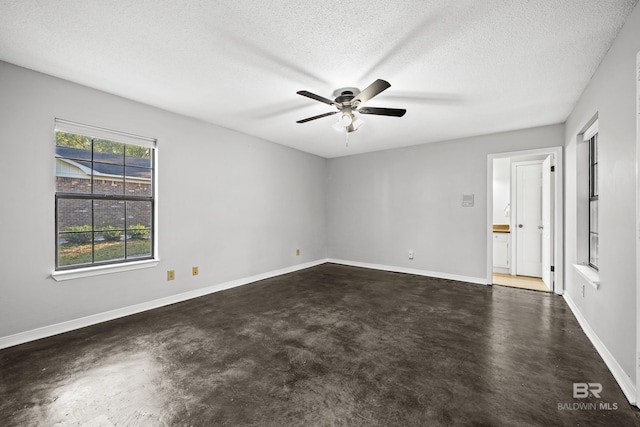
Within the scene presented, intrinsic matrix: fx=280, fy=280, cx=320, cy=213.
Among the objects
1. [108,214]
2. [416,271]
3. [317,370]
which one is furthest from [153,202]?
[416,271]

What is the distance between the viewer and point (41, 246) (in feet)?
8.91

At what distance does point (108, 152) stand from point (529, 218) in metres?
6.73

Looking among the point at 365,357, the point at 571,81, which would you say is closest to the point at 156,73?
the point at 365,357

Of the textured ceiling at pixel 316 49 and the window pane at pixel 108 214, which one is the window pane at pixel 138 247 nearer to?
the window pane at pixel 108 214

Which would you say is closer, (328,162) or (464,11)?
(464,11)

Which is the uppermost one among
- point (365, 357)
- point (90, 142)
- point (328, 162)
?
point (328, 162)

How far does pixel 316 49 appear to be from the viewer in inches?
90.4

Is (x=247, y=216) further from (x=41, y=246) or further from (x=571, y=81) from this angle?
(x=571, y=81)

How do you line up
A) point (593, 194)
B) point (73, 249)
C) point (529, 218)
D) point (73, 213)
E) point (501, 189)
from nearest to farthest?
point (73, 213) < point (73, 249) < point (593, 194) < point (529, 218) < point (501, 189)

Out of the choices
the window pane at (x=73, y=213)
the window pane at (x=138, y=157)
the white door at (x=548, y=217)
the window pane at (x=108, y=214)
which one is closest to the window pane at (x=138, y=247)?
the window pane at (x=108, y=214)

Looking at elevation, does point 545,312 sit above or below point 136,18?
below

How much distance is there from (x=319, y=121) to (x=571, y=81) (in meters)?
2.84

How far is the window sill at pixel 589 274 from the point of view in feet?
8.42

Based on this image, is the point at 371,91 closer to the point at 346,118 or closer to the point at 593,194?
the point at 346,118
